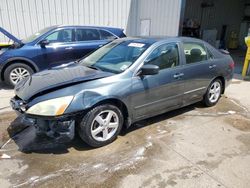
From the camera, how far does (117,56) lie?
12.6ft

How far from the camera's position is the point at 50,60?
6.25m

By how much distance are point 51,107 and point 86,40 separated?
430cm

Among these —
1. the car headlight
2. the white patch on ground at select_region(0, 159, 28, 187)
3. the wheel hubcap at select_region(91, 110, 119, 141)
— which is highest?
the car headlight

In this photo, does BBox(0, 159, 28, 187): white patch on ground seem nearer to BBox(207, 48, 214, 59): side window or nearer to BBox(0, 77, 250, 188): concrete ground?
BBox(0, 77, 250, 188): concrete ground

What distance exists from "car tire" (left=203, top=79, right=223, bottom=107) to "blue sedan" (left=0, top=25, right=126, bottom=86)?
11.7ft

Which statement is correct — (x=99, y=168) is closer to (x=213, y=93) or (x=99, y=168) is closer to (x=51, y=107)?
(x=51, y=107)

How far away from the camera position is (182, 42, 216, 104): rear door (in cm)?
414

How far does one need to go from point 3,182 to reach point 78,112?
3.66ft

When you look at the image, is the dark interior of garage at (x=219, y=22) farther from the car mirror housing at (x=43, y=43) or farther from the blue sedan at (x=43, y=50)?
the car mirror housing at (x=43, y=43)

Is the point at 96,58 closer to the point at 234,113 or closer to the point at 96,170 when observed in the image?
the point at 96,170

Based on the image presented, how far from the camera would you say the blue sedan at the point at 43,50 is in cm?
596


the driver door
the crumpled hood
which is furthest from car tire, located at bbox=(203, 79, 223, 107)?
the crumpled hood

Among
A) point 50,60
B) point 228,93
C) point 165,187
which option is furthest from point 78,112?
point 228,93

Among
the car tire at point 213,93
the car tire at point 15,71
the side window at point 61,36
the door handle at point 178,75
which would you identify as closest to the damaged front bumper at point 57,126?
the door handle at point 178,75
